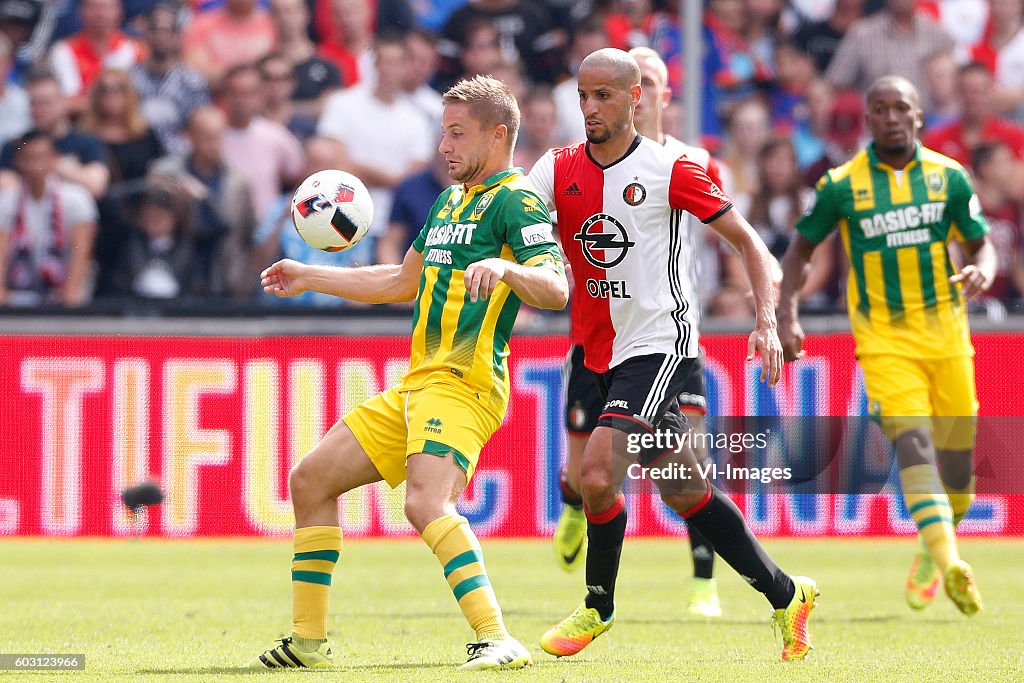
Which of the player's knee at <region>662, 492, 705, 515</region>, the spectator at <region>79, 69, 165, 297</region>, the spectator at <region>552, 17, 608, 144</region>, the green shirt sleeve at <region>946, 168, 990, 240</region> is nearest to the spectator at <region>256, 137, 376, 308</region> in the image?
the spectator at <region>79, 69, 165, 297</region>

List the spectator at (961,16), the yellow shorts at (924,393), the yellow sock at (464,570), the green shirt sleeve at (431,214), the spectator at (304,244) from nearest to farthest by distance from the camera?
1. the yellow sock at (464,570)
2. the green shirt sleeve at (431,214)
3. the yellow shorts at (924,393)
4. the spectator at (304,244)
5. the spectator at (961,16)

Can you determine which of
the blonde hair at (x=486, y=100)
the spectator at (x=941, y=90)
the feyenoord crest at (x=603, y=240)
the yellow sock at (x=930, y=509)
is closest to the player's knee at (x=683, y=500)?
the feyenoord crest at (x=603, y=240)

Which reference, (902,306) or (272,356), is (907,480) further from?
(272,356)

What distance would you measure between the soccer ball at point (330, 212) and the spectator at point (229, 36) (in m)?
8.32

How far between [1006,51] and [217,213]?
729 centimetres

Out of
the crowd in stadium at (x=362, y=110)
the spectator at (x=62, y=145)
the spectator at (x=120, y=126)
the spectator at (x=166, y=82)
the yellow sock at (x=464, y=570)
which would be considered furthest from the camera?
the spectator at (x=166, y=82)

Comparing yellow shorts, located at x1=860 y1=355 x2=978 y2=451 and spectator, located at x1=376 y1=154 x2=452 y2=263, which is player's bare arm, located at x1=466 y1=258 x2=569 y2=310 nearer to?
yellow shorts, located at x1=860 y1=355 x2=978 y2=451

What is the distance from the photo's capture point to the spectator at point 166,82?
43.0 feet

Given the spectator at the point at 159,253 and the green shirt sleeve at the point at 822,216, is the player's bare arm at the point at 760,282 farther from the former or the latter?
the spectator at the point at 159,253

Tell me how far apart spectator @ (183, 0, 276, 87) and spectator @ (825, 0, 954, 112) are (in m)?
5.11

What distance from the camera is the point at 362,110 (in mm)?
13328

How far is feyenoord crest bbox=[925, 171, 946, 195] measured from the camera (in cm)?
757

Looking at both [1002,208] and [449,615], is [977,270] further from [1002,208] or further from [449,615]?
[1002,208]

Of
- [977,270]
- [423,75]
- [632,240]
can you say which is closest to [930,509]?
[977,270]
